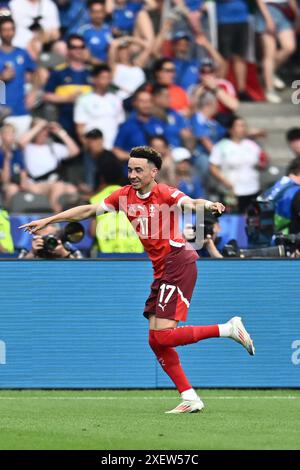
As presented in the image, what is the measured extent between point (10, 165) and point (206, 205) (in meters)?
7.22

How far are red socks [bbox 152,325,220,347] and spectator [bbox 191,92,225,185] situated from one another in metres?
6.76

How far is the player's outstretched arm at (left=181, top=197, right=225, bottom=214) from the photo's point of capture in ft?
27.9

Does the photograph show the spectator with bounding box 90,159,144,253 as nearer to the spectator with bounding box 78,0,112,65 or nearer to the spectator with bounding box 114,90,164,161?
the spectator with bounding box 114,90,164,161

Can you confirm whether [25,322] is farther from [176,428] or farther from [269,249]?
[176,428]

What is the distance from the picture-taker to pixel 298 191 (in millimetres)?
12078

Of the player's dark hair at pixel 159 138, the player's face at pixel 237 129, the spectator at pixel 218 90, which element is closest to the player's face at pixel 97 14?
the spectator at pixel 218 90

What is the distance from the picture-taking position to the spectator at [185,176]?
1529 centimetres

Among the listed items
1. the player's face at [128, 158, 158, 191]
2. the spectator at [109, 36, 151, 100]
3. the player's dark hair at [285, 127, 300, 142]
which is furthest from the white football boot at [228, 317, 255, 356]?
the spectator at [109, 36, 151, 100]

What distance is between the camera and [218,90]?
55.8 feet

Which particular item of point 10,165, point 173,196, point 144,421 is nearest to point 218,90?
point 10,165

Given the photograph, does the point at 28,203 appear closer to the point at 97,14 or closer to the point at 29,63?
the point at 29,63
